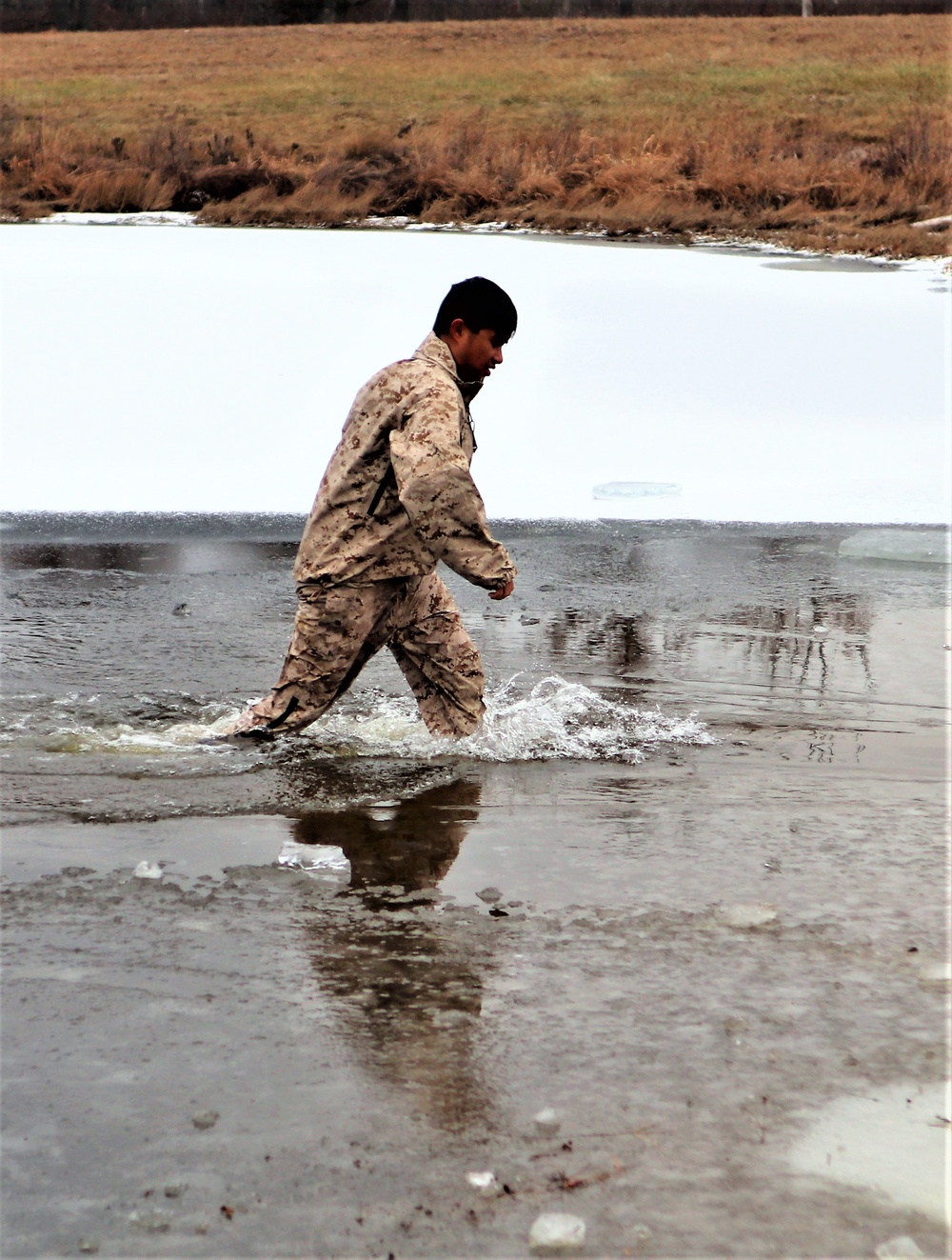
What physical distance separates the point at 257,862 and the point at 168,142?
2201 centimetres

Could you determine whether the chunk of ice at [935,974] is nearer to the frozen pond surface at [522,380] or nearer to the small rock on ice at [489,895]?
the small rock on ice at [489,895]

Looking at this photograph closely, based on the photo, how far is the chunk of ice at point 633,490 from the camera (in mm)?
8703

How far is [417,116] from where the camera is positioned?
30.5m

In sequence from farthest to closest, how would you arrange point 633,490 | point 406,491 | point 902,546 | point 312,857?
point 633,490 < point 902,546 < point 406,491 < point 312,857

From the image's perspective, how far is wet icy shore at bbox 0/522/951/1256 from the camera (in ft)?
7.44

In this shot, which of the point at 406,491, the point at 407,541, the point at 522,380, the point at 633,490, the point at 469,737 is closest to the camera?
the point at 406,491

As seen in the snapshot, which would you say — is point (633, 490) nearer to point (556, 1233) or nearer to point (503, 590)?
point (503, 590)

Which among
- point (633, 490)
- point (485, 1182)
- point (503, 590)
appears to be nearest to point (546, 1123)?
point (485, 1182)

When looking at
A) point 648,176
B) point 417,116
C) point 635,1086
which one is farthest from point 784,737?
point 417,116

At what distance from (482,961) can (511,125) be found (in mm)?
28026

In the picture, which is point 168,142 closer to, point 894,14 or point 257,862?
point 257,862

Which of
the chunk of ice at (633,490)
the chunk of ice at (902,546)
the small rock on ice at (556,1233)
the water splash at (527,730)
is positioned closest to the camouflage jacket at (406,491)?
the water splash at (527,730)

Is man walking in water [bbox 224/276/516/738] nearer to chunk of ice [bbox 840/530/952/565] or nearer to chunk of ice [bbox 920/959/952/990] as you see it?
chunk of ice [bbox 920/959/952/990]

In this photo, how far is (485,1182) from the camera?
2.28m
